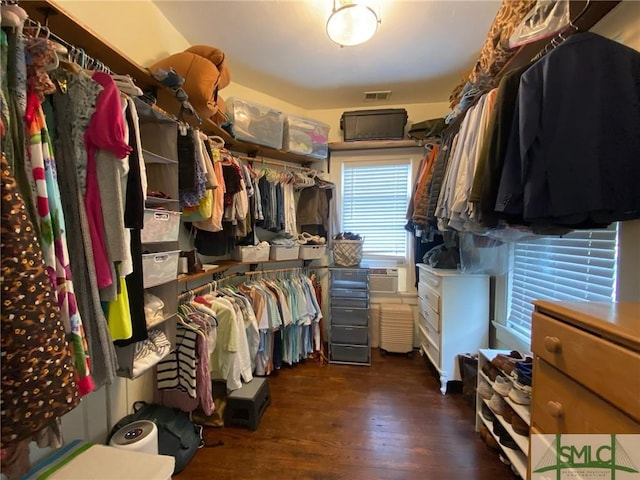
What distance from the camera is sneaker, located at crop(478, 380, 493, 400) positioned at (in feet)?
5.69

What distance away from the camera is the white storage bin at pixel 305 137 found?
278 centimetres

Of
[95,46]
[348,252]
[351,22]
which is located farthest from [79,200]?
[348,252]

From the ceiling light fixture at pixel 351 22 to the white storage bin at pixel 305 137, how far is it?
115 cm

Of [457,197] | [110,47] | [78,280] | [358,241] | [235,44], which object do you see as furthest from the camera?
[358,241]

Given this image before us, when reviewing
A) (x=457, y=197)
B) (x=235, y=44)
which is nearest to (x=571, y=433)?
(x=457, y=197)

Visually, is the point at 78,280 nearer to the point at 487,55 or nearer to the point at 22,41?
the point at 22,41

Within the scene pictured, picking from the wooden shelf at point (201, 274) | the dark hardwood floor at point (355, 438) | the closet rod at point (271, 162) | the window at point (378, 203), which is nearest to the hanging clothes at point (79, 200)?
the wooden shelf at point (201, 274)

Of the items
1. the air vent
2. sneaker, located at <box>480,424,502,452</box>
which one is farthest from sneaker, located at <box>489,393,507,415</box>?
the air vent

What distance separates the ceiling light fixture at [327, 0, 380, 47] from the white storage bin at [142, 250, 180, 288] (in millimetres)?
1507

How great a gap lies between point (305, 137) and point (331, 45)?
85cm

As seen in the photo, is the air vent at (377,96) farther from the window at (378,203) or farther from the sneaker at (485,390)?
the sneaker at (485,390)

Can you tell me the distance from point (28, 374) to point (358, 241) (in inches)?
101

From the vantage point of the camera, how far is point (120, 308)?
1.01 metres

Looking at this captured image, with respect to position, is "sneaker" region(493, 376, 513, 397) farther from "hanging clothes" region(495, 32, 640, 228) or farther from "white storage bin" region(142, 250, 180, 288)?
"white storage bin" region(142, 250, 180, 288)
